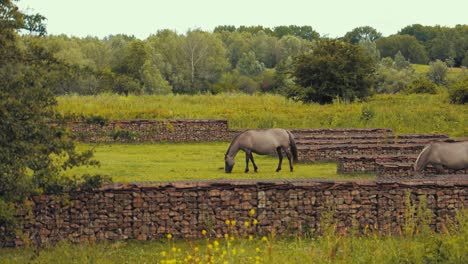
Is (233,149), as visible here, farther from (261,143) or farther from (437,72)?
(437,72)

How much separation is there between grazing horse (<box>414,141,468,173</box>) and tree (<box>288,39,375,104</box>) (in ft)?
84.2

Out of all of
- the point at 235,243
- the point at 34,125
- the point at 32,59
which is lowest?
the point at 235,243

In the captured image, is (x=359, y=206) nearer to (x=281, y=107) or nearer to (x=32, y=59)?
(x=32, y=59)

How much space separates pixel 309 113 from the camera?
4300cm

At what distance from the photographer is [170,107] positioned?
46.3 metres

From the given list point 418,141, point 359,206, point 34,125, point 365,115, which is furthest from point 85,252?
point 365,115

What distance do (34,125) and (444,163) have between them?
42.6 feet

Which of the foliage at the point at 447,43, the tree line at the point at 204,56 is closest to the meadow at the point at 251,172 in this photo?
the tree line at the point at 204,56

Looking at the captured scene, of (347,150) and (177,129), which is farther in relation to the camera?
(177,129)

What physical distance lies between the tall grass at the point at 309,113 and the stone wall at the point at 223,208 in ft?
74.1

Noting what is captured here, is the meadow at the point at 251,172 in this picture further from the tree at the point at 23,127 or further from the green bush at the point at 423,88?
the green bush at the point at 423,88

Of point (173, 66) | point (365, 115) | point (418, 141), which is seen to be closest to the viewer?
point (418, 141)

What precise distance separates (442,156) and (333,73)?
25.9 meters

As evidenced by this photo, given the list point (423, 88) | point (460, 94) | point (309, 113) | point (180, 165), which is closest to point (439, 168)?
point (180, 165)
